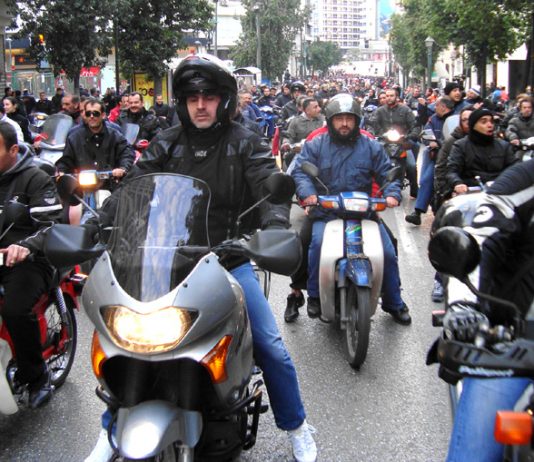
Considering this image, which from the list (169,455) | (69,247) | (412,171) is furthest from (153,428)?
(412,171)

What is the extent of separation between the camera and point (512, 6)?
1953cm

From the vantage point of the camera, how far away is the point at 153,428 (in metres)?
2.63

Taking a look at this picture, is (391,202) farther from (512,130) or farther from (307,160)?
(512,130)

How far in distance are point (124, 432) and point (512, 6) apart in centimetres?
1915

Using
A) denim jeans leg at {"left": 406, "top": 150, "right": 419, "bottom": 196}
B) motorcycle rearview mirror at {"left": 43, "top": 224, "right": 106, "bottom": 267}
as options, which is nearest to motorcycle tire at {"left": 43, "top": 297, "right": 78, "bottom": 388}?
motorcycle rearview mirror at {"left": 43, "top": 224, "right": 106, "bottom": 267}

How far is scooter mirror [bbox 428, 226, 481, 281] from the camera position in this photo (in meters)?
2.46

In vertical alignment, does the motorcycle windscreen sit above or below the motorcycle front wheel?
above

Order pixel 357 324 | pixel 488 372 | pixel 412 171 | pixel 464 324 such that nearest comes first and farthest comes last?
pixel 488 372 < pixel 464 324 < pixel 357 324 < pixel 412 171

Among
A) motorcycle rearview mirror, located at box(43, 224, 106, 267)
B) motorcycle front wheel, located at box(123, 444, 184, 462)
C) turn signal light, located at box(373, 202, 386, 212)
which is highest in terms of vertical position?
motorcycle rearview mirror, located at box(43, 224, 106, 267)

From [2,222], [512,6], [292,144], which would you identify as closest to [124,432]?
[2,222]

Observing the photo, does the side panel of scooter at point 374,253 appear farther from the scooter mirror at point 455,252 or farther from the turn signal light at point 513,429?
the turn signal light at point 513,429

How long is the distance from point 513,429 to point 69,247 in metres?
1.84

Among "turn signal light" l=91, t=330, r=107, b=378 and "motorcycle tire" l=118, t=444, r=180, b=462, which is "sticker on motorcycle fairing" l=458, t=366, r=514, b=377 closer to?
"motorcycle tire" l=118, t=444, r=180, b=462

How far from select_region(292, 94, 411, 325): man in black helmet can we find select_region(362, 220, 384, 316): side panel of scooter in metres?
0.19
